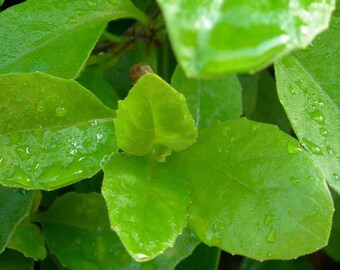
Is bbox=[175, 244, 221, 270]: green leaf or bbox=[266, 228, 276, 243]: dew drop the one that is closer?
bbox=[266, 228, 276, 243]: dew drop

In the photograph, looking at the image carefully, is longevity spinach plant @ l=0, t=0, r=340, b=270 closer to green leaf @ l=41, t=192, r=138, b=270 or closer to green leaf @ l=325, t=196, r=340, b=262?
green leaf @ l=41, t=192, r=138, b=270

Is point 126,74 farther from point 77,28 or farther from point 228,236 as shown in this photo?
point 228,236

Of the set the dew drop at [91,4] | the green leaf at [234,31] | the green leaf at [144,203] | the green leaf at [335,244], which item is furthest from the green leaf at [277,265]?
the green leaf at [234,31]

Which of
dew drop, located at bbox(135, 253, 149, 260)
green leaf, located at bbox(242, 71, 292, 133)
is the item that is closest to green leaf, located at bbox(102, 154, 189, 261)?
dew drop, located at bbox(135, 253, 149, 260)

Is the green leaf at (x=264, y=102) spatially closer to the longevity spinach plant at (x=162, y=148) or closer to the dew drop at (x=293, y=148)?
the longevity spinach plant at (x=162, y=148)

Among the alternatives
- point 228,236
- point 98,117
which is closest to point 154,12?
point 98,117

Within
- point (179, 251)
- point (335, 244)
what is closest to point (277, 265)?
point (335, 244)

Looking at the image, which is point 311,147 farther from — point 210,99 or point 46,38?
point 46,38
